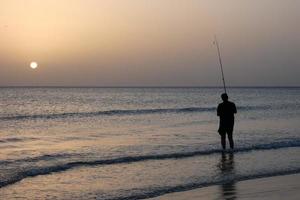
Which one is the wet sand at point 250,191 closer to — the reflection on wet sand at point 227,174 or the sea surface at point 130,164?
the reflection on wet sand at point 227,174

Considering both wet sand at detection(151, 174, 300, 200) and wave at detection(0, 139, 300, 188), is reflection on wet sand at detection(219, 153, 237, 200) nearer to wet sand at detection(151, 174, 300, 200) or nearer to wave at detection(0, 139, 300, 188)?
wet sand at detection(151, 174, 300, 200)

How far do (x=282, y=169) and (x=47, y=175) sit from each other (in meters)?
5.62

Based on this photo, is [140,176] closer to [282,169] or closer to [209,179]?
[209,179]

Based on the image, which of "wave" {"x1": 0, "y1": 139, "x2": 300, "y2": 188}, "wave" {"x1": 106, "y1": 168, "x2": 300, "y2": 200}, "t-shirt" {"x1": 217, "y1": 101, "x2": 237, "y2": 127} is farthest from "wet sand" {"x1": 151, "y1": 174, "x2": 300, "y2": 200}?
"t-shirt" {"x1": 217, "y1": 101, "x2": 237, "y2": 127}

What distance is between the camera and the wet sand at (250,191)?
8.95 metres

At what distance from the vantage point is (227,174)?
11992mm

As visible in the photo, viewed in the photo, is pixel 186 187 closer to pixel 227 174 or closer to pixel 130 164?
pixel 227 174

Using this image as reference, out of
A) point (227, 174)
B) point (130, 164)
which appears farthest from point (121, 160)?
point (227, 174)

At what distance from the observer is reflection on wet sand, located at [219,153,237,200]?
9.27 metres

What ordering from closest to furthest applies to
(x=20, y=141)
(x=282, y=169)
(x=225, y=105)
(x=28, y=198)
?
(x=28, y=198)
(x=282, y=169)
(x=225, y=105)
(x=20, y=141)

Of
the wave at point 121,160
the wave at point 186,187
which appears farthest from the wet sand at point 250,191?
the wave at point 121,160

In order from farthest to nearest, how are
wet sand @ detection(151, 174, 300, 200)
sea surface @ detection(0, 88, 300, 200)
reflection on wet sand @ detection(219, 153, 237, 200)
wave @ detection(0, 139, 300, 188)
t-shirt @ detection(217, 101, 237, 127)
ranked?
t-shirt @ detection(217, 101, 237, 127) → wave @ detection(0, 139, 300, 188) → sea surface @ detection(0, 88, 300, 200) → reflection on wet sand @ detection(219, 153, 237, 200) → wet sand @ detection(151, 174, 300, 200)

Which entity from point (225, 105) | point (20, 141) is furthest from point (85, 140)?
point (225, 105)

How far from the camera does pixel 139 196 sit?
377 inches
